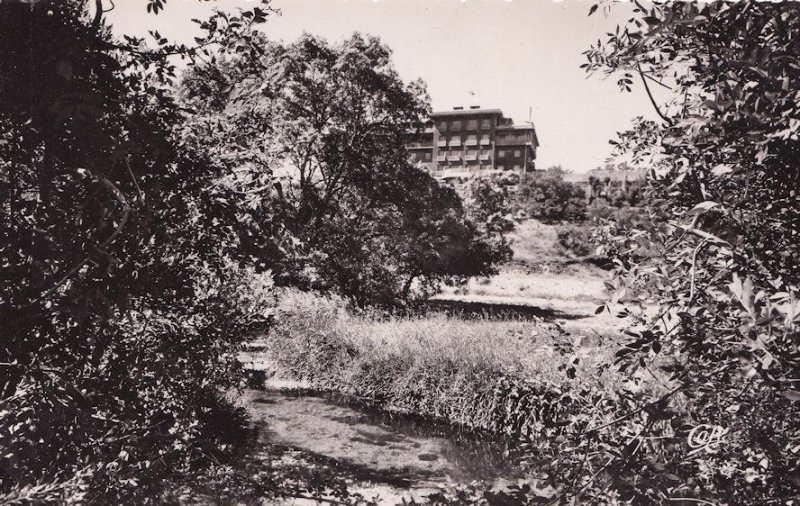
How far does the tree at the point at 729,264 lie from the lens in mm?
1438

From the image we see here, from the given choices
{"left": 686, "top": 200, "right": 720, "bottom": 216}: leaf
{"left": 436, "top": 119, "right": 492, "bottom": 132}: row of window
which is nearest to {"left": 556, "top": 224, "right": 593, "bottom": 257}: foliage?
{"left": 436, "top": 119, "right": 492, "bottom": 132}: row of window

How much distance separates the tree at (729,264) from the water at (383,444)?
4825mm

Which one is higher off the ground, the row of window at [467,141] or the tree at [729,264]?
the row of window at [467,141]

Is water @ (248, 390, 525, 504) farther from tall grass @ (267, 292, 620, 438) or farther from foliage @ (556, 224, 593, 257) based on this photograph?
foliage @ (556, 224, 593, 257)

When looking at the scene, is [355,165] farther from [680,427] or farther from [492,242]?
[680,427]

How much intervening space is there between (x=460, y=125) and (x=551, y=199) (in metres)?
26.2

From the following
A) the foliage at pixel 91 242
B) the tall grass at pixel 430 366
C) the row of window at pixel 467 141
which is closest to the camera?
the foliage at pixel 91 242

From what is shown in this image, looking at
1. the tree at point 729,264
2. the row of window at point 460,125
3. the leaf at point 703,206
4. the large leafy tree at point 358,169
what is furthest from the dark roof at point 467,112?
the leaf at point 703,206

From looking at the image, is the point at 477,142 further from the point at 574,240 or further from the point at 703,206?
the point at 703,206

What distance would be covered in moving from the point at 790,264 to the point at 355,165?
15.0 m

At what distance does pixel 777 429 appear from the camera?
211 centimetres

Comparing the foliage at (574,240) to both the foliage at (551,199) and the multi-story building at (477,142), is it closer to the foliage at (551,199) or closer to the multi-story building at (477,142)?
the foliage at (551,199)

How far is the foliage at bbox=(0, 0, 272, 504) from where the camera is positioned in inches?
78.4

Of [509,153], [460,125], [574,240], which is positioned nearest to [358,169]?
[574,240]
